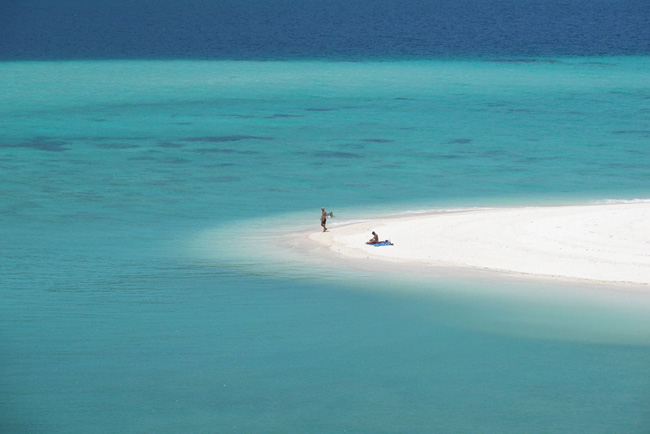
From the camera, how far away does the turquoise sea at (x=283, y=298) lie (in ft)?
52.4

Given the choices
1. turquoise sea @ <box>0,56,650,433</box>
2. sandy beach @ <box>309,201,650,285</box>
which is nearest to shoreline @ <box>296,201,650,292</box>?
sandy beach @ <box>309,201,650,285</box>

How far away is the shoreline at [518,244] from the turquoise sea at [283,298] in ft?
3.22

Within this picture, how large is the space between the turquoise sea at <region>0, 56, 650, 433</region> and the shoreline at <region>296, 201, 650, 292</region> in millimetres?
981

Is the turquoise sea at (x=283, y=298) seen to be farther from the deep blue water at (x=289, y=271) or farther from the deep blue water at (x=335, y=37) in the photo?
the deep blue water at (x=335, y=37)

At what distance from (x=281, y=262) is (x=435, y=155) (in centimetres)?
2553

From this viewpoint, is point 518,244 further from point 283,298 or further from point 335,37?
point 335,37

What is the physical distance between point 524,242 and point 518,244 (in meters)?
0.23

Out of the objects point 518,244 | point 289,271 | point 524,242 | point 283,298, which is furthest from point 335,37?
point 283,298

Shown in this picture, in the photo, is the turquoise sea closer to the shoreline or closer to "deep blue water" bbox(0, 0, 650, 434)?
"deep blue water" bbox(0, 0, 650, 434)

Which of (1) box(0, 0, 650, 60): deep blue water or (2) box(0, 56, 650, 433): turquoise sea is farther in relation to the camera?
(1) box(0, 0, 650, 60): deep blue water

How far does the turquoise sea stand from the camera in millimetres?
15984

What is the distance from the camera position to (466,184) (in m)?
40.4

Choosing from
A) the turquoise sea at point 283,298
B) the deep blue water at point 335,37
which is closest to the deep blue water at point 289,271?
the turquoise sea at point 283,298

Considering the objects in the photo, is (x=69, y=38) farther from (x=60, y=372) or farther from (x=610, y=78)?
(x=60, y=372)
